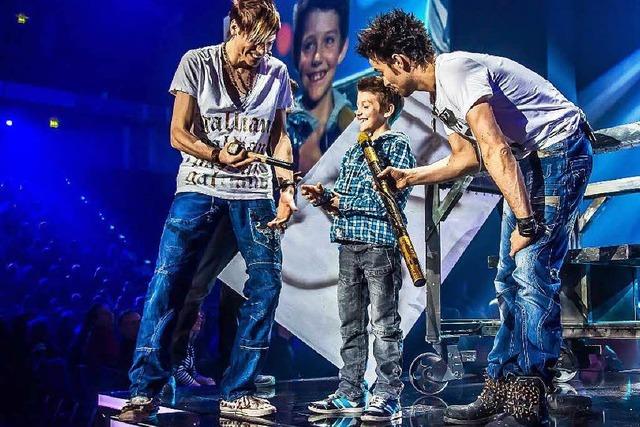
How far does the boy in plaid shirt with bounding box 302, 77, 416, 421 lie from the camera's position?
8.34 feet

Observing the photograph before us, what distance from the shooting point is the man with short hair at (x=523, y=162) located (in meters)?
2.10

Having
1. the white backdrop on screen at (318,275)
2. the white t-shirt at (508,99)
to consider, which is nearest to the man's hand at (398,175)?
the white t-shirt at (508,99)

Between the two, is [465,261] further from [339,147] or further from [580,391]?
[580,391]

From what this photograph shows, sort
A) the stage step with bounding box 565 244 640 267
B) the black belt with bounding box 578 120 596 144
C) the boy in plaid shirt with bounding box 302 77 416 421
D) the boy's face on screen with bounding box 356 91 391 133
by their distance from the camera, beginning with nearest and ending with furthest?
the black belt with bounding box 578 120 596 144
the boy in plaid shirt with bounding box 302 77 416 421
the boy's face on screen with bounding box 356 91 391 133
the stage step with bounding box 565 244 640 267

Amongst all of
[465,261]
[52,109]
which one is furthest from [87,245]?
[465,261]

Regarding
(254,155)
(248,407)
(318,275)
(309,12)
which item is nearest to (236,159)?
(254,155)

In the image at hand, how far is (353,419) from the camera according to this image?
2414 millimetres

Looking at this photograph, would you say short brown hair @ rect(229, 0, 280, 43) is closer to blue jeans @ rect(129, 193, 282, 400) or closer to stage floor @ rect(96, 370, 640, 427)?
blue jeans @ rect(129, 193, 282, 400)

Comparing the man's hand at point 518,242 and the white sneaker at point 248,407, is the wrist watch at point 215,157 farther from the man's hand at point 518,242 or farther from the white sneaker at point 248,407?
the man's hand at point 518,242

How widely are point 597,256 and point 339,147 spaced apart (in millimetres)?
2423

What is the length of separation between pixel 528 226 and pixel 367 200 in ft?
2.56

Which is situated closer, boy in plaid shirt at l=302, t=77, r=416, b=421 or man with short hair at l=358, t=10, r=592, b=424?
man with short hair at l=358, t=10, r=592, b=424

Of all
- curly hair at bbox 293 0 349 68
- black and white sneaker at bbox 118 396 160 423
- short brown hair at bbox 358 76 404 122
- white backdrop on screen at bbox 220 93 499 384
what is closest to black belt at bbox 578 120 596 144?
short brown hair at bbox 358 76 404 122

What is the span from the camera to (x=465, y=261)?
20.9 ft
